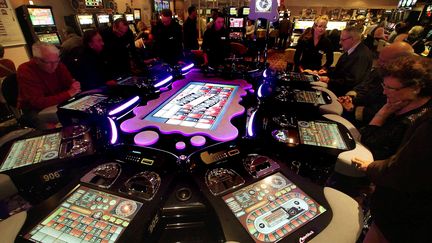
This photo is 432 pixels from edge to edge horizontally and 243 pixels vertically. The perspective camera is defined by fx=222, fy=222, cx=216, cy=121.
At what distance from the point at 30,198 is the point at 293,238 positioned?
1.55 metres

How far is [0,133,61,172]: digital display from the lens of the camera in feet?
4.44

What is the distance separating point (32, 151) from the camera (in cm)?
145

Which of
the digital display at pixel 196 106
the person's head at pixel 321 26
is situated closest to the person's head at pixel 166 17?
the digital display at pixel 196 106

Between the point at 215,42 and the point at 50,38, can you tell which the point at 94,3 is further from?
the point at 215,42

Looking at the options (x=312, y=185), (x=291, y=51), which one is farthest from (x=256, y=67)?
(x=291, y=51)

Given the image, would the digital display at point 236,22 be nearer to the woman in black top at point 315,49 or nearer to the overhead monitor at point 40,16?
the woman in black top at point 315,49

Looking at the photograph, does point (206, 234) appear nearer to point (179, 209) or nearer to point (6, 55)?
point (179, 209)

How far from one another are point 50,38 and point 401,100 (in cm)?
709

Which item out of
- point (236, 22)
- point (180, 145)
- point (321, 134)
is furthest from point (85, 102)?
point (236, 22)

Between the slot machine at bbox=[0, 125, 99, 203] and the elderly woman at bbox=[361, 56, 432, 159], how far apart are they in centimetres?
192

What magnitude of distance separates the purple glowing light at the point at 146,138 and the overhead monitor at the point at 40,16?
5.65 m

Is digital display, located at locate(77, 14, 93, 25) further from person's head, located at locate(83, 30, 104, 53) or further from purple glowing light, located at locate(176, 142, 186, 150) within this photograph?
purple glowing light, located at locate(176, 142, 186, 150)

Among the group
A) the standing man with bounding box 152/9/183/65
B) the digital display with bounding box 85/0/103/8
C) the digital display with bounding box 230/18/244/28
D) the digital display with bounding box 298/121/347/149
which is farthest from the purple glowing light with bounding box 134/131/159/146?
the digital display with bounding box 230/18/244/28

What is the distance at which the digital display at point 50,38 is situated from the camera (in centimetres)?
541
